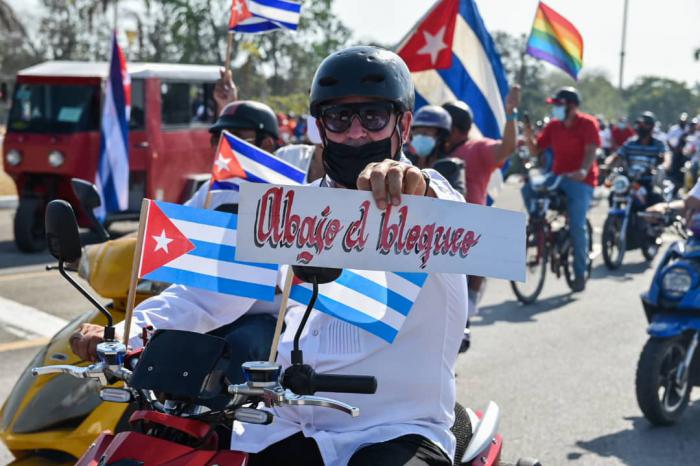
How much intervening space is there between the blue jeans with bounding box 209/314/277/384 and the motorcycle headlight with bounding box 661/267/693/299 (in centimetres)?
278

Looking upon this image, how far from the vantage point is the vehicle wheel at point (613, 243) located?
11680mm

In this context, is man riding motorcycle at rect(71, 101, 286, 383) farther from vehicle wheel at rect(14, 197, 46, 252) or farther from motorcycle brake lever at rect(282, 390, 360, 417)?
vehicle wheel at rect(14, 197, 46, 252)

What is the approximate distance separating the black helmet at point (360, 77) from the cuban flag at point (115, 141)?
18.0ft

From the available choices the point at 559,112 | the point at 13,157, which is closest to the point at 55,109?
the point at 13,157

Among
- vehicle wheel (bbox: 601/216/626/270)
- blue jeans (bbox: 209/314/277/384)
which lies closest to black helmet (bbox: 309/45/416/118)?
blue jeans (bbox: 209/314/277/384)

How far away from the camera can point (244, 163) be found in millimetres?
4398

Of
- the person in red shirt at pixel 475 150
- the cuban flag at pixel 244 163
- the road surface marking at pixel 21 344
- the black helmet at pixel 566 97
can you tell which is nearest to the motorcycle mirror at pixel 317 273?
the cuban flag at pixel 244 163

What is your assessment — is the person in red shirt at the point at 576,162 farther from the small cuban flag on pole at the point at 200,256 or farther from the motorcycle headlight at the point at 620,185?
the small cuban flag on pole at the point at 200,256

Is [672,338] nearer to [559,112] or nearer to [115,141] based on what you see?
[115,141]

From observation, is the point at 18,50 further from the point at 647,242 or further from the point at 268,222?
the point at 268,222

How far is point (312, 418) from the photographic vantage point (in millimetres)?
2600

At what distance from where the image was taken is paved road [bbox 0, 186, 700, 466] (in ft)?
17.6

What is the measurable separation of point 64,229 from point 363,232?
744 mm

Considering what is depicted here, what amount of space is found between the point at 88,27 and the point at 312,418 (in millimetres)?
39889
